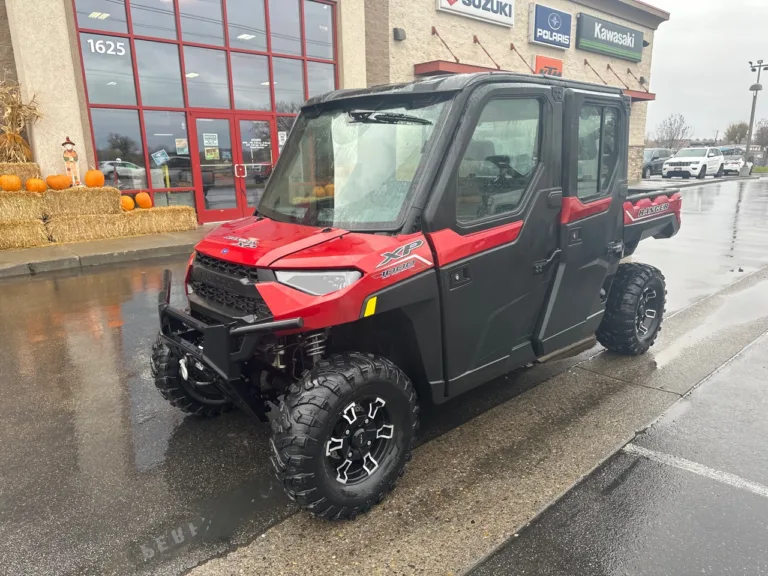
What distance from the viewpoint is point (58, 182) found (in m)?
10.3

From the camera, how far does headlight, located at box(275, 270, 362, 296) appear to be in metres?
2.65

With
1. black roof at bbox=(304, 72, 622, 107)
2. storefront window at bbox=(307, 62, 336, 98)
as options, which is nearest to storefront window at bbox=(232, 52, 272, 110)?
storefront window at bbox=(307, 62, 336, 98)

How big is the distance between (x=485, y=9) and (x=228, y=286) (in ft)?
58.1

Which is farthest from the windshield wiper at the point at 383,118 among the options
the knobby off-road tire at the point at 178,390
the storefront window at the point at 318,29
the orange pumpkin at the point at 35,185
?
the storefront window at the point at 318,29

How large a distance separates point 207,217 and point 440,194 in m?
11.5

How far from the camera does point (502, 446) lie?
3529 millimetres

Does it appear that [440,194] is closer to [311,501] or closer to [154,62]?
[311,501]

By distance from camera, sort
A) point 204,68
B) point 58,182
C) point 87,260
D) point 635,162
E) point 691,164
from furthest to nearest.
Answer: point 691,164, point 635,162, point 204,68, point 58,182, point 87,260

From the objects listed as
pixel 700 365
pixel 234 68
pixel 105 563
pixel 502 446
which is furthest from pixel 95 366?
pixel 234 68

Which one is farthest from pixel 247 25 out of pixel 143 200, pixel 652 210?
pixel 652 210

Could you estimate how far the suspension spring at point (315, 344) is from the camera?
2.85 meters

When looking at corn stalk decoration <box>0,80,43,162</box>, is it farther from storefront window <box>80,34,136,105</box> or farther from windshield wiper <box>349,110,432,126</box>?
windshield wiper <box>349,110,432,126</box>

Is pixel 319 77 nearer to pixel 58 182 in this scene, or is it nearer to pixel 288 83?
pixel 288 83

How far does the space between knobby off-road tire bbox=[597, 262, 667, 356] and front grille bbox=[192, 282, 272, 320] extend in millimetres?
3236
